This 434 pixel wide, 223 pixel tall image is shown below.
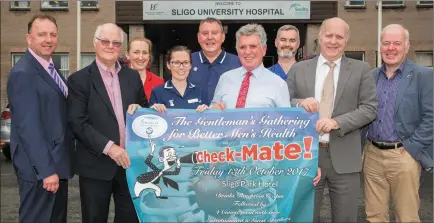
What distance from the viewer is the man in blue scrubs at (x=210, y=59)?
5340 mm

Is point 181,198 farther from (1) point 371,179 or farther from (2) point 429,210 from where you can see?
(2) point 429,210

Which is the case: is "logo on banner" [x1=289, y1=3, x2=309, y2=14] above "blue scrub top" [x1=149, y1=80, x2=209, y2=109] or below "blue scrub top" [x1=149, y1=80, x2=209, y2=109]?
above

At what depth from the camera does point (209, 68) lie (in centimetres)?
542

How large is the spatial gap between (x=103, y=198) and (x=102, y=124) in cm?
66

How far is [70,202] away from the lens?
753 centimetres

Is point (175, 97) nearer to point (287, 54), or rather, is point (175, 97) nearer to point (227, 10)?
point (287, 54)

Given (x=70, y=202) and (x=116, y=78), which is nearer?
(x=116, y=78)

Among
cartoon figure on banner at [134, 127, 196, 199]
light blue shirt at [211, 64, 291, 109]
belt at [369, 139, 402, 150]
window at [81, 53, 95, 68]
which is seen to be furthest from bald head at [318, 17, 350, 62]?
window at [81, 53, 95, 68]

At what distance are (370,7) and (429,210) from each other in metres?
17.1

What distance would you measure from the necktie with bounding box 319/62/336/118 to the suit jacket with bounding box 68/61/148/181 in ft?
5.60

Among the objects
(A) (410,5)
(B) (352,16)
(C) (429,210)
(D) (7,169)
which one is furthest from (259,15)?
(C) (429,210)

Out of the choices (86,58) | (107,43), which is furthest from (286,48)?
(86,58)

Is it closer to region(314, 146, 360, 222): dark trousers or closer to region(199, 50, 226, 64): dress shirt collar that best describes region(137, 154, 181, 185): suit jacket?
region(314, 146, 360, 222): dark trousers

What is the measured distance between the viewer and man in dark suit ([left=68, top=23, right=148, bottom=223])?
164 inches
